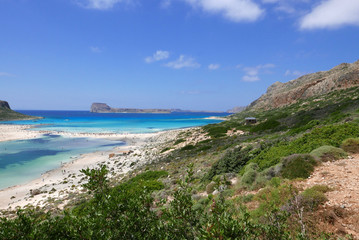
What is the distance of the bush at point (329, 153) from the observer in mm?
11054

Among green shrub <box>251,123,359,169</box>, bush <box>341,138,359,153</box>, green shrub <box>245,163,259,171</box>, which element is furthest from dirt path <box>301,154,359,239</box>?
green shrub <box>245,163,259,171</box>

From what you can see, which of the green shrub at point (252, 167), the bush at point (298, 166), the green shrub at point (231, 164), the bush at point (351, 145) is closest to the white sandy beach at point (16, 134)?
the green shrub at point (231, 164)

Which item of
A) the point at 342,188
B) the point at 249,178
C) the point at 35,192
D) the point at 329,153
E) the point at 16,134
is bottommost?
the point at 35,192

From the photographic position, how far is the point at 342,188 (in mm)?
8000

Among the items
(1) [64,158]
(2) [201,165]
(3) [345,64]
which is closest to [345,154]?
(2) [201,165]

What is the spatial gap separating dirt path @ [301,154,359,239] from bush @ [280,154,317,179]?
35 cm

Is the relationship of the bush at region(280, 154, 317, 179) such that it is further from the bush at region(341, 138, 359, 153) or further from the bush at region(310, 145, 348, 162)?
the bush at region(341, 138, 359, 153)

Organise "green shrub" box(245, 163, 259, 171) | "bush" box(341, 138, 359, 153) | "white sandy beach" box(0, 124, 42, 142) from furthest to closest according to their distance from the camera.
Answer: "white sandy beach" box(0, 124, 42, 142) → "green shrub" box(245, 163, 259, 171) → "bush" box(341, 138, 359, 153)

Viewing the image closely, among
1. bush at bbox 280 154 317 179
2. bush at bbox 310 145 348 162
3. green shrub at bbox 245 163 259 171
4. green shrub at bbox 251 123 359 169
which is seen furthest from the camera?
green shrub at bbox 245 163 259 171

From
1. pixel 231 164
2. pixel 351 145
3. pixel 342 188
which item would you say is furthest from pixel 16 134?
pixel 351 145

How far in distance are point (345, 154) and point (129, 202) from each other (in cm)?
1302

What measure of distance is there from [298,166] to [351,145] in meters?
4.73

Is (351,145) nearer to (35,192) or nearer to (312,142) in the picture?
(312,142)

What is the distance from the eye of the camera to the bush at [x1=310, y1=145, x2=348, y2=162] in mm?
11054
